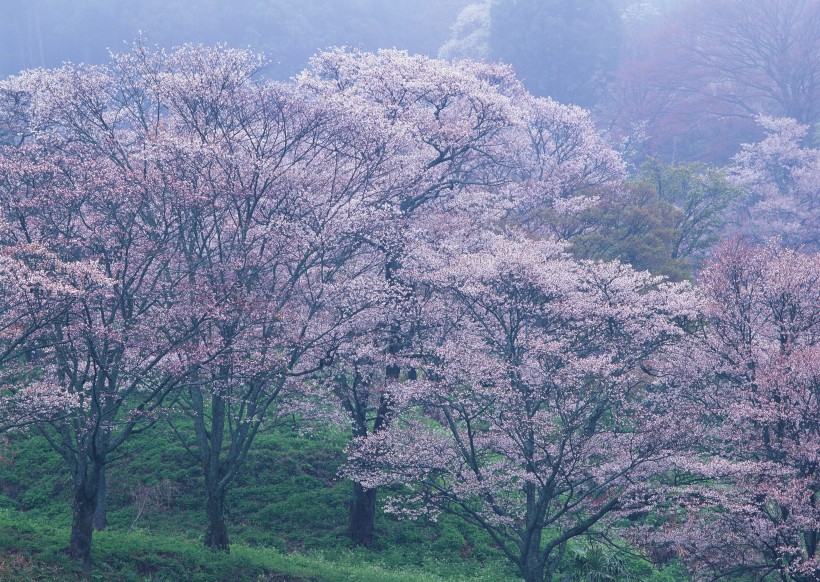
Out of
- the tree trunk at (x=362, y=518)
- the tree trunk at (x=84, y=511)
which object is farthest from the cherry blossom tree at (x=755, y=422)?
the tree trunk at (x=84, y=511)

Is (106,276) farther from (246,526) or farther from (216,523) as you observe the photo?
(246,526)

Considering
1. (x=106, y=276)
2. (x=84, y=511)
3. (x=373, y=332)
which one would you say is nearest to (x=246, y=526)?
(x=84, y=511)

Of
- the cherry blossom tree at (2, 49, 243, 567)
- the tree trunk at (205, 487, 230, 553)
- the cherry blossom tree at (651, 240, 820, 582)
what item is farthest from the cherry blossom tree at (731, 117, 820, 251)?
the cherry blossom tree at (2, 49, 243, 567)

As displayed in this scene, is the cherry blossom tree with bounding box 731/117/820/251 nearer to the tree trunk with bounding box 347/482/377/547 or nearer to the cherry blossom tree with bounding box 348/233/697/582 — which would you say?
the cherry blossom tree with bounding box 348/233/697/582

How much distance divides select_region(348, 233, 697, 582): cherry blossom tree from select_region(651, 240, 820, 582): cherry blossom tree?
3.57 ft

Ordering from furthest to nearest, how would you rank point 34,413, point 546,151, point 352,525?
point 546,151
point 352,525
point 34,413

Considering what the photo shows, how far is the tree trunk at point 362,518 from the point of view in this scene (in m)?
23.9

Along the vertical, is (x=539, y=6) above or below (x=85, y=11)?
below

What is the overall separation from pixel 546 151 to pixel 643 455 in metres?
24.5

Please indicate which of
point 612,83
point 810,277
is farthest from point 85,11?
point 810,277

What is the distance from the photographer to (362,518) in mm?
24031

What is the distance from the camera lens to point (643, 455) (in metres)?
19.0

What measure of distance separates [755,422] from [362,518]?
12345 millimetres

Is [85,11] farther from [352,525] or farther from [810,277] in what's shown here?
[810,277]
